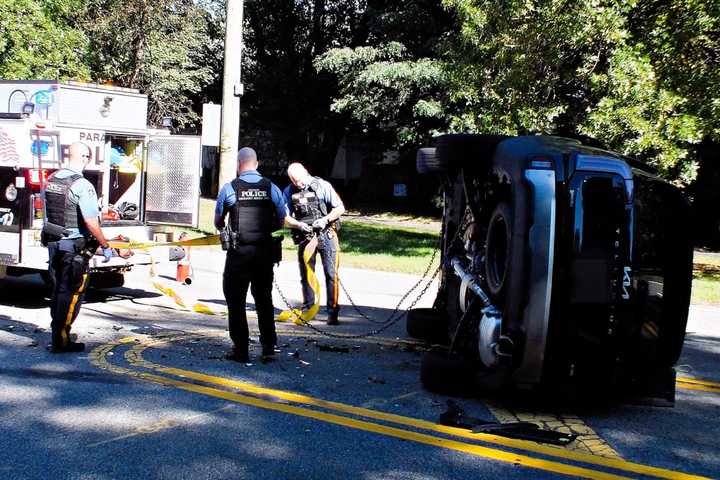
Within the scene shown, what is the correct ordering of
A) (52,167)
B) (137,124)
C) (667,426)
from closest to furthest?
(667,426), (52,167), (137,124)

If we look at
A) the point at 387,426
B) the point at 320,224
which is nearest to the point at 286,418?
the point at 387,426

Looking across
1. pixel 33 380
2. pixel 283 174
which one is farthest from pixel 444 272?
pixel 283 174

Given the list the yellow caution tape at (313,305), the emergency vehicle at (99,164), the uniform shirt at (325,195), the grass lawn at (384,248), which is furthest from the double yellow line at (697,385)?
the emergency vehicle at (99,164)

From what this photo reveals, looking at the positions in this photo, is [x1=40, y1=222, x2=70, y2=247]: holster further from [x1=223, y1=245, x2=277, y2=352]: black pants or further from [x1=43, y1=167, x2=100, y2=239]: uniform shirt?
[x1=223, y1=245, x2=277, y2=352]: black pants

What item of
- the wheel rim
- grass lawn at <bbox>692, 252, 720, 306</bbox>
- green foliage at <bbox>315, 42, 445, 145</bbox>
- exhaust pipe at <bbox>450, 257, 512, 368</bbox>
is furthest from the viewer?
green foliage at <bbox>315, 42, 445, 145</bbox>

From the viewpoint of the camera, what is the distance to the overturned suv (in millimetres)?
5406

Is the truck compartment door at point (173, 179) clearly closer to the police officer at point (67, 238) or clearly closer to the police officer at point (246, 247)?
the police officer at point (67, 238)

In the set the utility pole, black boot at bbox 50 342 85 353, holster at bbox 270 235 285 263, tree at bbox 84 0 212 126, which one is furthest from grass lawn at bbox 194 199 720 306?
tree at bbox 84 0 212 126

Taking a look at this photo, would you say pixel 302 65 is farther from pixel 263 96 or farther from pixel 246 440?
pixel 246 440

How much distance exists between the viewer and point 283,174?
139ft

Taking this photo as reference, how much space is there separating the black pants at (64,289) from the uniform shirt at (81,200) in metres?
0.22

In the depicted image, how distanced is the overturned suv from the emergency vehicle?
20.0 feet

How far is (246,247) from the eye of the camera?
7305 mm

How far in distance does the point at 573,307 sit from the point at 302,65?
3408 cm
